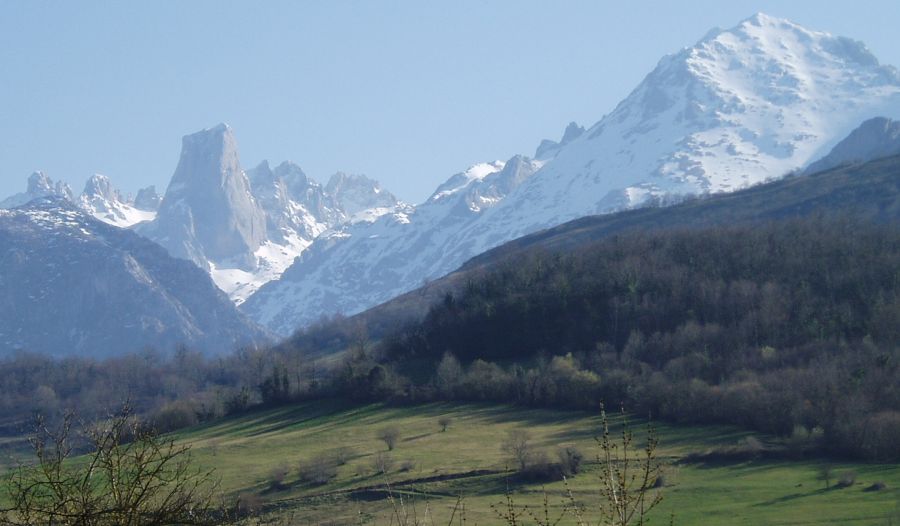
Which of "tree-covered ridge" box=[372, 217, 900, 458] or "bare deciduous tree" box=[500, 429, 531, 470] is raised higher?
"tree-covered ridge" box=[372, 217, 900, 458]

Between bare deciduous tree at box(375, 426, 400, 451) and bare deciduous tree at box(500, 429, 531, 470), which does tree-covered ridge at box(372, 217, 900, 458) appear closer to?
bare deciduous tree at box(500, 429, 531, 470)

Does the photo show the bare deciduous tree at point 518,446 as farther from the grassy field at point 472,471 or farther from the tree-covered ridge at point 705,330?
the tree-covered ridge at point 705,330

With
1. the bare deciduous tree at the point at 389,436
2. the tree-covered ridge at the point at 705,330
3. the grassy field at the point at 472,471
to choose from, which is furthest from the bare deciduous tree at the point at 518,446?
the tree-covered ridge at the point at 705,330

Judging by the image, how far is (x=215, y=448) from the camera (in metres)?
93.8

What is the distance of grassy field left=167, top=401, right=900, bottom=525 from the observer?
2437 inches

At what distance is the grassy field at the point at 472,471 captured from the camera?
61906mm

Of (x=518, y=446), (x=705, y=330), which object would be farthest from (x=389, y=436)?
(x=705, y=330)

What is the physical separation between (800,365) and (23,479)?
90.8 metres

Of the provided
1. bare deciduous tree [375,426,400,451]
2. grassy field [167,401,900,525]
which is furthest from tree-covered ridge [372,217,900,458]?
bare deciduous tree [375,426,400,451]

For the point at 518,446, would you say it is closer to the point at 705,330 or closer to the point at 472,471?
the point at 472,471

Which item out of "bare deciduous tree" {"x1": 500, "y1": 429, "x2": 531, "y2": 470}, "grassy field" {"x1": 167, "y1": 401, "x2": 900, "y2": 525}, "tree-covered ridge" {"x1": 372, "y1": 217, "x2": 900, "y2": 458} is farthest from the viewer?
"tree-covered ridge" {"x1": 372, "y1": 217, "x2": 900, "y2": 458}

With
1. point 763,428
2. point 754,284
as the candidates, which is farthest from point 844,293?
point 763,428

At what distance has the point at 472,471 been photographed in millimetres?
77188

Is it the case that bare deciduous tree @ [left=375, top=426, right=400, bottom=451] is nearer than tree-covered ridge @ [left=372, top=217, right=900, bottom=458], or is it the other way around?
tree-covered ridge @ [left=372, top=217, right=900, bottom=458]
